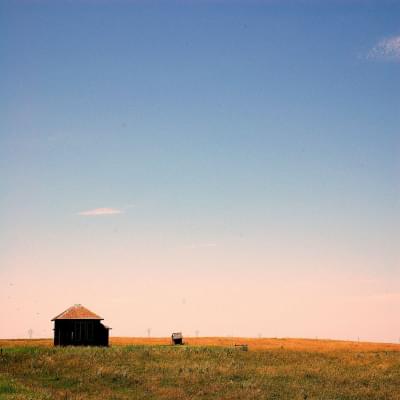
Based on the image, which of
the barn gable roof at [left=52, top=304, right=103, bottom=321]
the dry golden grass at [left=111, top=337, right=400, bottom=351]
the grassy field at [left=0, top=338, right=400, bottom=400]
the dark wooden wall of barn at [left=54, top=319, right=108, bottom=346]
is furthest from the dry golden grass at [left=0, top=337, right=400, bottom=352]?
the grassy field at [left=0, top=338, right=400, bottom=400]

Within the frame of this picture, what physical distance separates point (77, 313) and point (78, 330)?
5.97 ft

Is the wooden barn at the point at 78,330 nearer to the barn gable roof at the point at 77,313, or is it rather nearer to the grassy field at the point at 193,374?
the barn gable roof at the point at 77,313

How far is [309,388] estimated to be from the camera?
3353 centimetres

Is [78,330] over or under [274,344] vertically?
over

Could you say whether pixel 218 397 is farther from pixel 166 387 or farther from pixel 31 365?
pixel 31 365

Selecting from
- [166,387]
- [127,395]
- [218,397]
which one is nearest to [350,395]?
[218,397]

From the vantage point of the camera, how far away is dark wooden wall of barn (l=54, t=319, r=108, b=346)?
56.4m

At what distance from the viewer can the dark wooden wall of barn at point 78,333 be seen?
185 feet

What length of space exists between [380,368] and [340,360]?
158 inches

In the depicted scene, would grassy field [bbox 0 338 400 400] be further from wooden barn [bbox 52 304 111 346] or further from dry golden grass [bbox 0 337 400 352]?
wooden barn [bbox 52 304 111 346]

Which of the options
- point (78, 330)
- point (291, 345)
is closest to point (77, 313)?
point (78, 330)

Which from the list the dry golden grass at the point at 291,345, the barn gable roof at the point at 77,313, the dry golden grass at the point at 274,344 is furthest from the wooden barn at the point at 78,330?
the dry golden grass at the point at 291,345

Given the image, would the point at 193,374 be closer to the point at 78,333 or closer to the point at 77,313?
the point at 78,333

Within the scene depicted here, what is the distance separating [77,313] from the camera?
57625 mm
